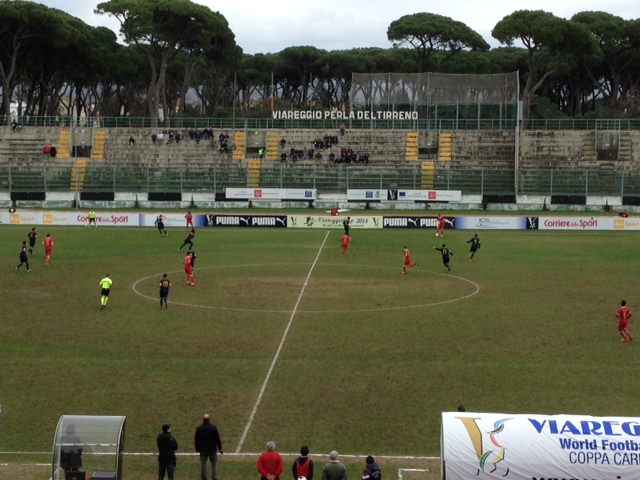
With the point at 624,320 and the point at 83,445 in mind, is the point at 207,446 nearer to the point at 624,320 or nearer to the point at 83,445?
the point at 83,445

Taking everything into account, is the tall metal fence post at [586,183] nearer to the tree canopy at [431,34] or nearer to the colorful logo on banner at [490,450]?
the tree canopy at [431,34]

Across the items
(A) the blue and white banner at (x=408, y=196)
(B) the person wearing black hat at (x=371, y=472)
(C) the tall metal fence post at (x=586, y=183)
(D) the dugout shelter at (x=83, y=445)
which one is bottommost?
(B) the person wearing black hat at (x=371, y=472)

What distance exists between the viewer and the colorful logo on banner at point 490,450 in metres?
13.2

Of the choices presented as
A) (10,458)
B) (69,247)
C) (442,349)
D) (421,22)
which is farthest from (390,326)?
(421,22)

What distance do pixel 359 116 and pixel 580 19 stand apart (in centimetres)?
4160

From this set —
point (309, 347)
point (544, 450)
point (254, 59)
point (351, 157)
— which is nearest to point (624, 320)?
point (309, 347)

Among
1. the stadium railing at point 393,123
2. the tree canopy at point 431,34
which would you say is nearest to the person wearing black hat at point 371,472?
the stadium railing at point 393,123

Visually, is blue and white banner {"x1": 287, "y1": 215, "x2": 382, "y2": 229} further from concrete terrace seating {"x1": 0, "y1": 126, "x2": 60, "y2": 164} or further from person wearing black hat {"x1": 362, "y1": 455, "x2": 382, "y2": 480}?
person wearing black hat {"x1": 362, "y1": 455, "x2": 382, "y2": 480}

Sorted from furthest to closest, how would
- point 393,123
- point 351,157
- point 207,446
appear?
point 393,123 < point 351,157 < point 207,446

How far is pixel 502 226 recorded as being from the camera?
6738 cm

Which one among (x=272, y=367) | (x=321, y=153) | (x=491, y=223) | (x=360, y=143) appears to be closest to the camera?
(x=272, y=367)

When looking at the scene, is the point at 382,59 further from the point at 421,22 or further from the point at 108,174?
the point at 108,174

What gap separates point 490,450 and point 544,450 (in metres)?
0.83

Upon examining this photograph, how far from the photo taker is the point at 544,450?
13.2m
